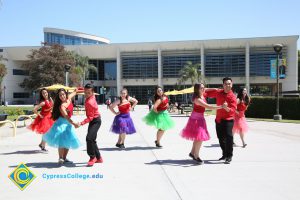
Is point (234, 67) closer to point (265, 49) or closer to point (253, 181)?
point (265, 49)

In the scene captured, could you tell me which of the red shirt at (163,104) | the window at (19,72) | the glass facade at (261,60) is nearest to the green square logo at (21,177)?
the red shirt at (163,104)

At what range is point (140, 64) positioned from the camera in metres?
78.3

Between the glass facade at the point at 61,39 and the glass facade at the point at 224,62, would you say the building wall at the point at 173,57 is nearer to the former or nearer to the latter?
the glass facade at the point at 224,62

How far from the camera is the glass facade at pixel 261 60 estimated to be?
237ft

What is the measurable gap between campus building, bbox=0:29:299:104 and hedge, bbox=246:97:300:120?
150 ft

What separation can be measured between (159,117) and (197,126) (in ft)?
8.99

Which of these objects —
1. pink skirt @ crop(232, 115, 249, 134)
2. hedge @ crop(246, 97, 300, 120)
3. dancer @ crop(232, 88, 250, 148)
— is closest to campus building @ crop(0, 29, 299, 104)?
hedge @ crop(246, 97, 300, 120)

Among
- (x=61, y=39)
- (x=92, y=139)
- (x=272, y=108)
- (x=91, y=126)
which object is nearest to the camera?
(x=92, y=139)

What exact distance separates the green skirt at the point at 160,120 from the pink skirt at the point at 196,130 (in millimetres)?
2263

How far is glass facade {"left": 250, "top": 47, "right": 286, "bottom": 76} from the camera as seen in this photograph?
72.2 metres

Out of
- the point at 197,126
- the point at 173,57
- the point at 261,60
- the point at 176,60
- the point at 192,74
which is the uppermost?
the point at 173,57

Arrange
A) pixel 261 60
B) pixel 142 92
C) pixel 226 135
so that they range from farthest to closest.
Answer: pixel 142 92
pixel 261 60
pixel 226 135

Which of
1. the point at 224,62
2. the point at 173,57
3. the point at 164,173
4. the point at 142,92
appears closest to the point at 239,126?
the point at 164,173

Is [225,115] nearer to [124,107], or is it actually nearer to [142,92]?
[124,107]
